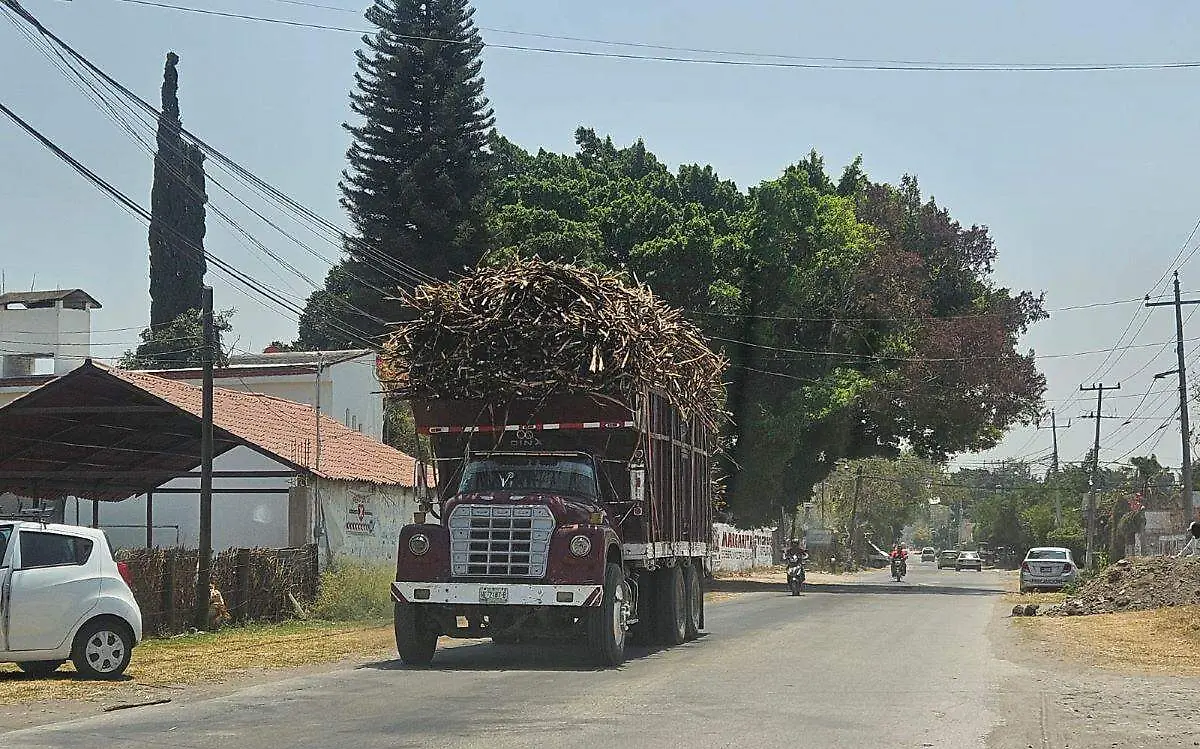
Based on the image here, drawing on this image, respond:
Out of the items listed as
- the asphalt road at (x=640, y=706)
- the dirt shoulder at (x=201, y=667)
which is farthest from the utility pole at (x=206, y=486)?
the asphalt road at (x=640, y=706)

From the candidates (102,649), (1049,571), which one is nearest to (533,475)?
(102,649)

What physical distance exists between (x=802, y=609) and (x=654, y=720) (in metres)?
20.6

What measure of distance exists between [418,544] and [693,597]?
6529 mm

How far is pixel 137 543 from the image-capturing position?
36375mm

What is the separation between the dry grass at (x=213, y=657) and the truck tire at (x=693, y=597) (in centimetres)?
452

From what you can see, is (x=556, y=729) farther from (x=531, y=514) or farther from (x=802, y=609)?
(x=802, y=609)

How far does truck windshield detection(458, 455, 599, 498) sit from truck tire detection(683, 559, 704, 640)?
427 cm

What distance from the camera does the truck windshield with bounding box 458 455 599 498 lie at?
17.5m

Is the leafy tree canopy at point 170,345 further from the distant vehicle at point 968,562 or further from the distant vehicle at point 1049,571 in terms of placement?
the distant vehicle at point 968,562

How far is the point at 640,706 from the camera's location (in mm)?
12750

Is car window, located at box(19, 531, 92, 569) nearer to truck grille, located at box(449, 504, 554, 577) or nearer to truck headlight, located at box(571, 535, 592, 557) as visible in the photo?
truck grille, located at box(449, 504, 554, 577)

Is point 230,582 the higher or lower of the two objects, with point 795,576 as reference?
higher

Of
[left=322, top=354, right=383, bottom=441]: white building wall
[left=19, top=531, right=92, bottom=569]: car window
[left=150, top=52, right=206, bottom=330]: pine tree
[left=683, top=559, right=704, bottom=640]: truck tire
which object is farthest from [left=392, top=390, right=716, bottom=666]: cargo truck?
[left=150, top=52, right=206, bottom=330]: pine tree

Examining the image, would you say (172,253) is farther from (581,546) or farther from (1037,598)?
(581,546)
